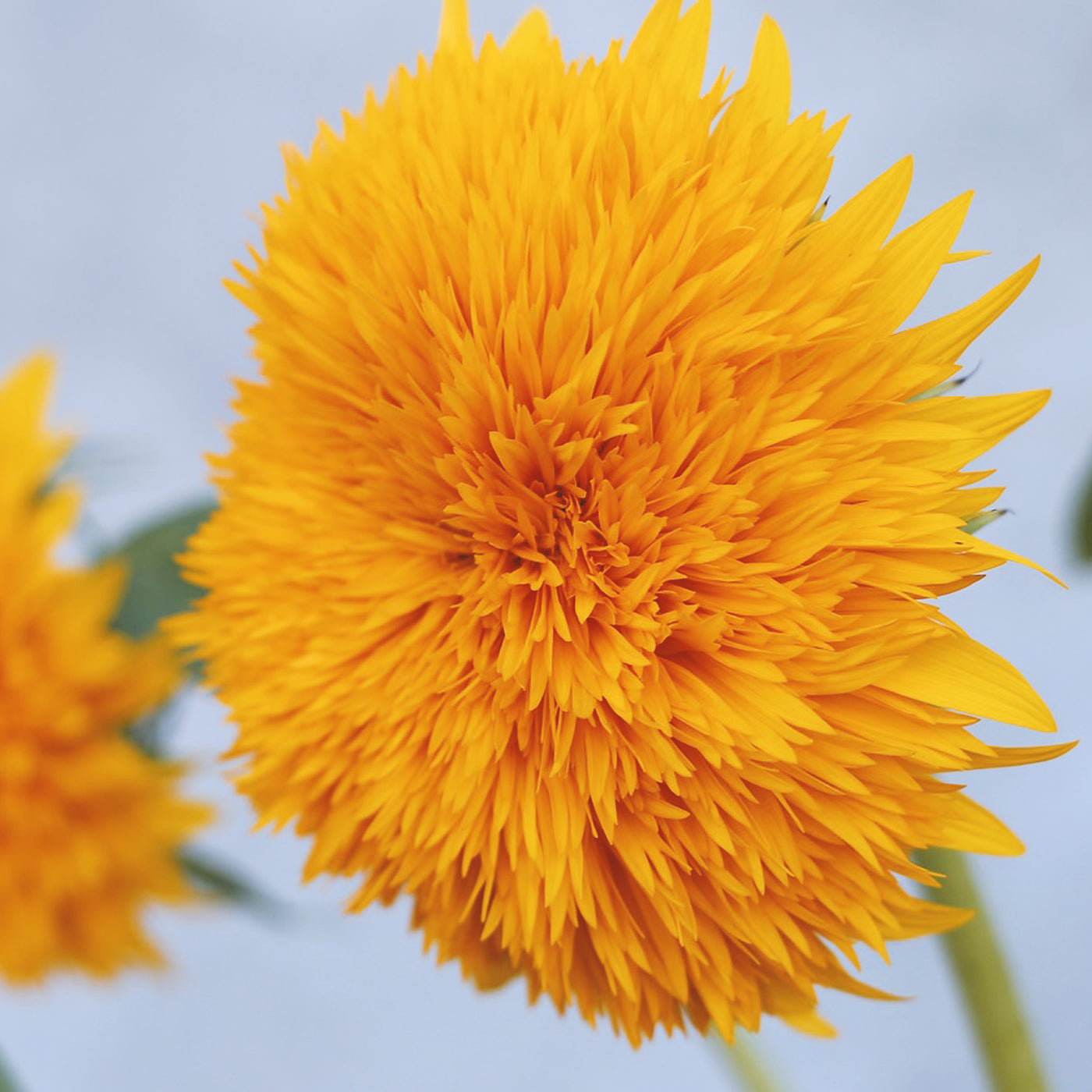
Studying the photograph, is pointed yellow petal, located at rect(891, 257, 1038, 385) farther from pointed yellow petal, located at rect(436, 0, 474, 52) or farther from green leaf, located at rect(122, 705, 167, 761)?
green leaf, located at rect(122, 705, 167, 761)

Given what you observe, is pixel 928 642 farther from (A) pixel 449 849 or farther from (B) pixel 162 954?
(B) pixel 162 954

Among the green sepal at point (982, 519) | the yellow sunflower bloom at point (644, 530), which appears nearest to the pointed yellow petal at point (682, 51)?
the yellow sunflower bloom at point (644, 530)

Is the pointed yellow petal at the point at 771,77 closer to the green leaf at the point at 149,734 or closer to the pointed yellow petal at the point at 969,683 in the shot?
the pointed yellow petal at the point at 969,683

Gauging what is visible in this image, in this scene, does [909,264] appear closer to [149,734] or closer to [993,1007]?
[993,1007]

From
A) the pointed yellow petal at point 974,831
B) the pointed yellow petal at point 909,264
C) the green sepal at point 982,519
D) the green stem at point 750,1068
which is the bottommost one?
the green stem at point 750,1068

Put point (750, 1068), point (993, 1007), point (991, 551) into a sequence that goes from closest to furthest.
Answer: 1. point (991, 551)
2. point (993, 1007)
3. point (750, 1068)

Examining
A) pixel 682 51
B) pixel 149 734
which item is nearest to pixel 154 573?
pixel 149 734
